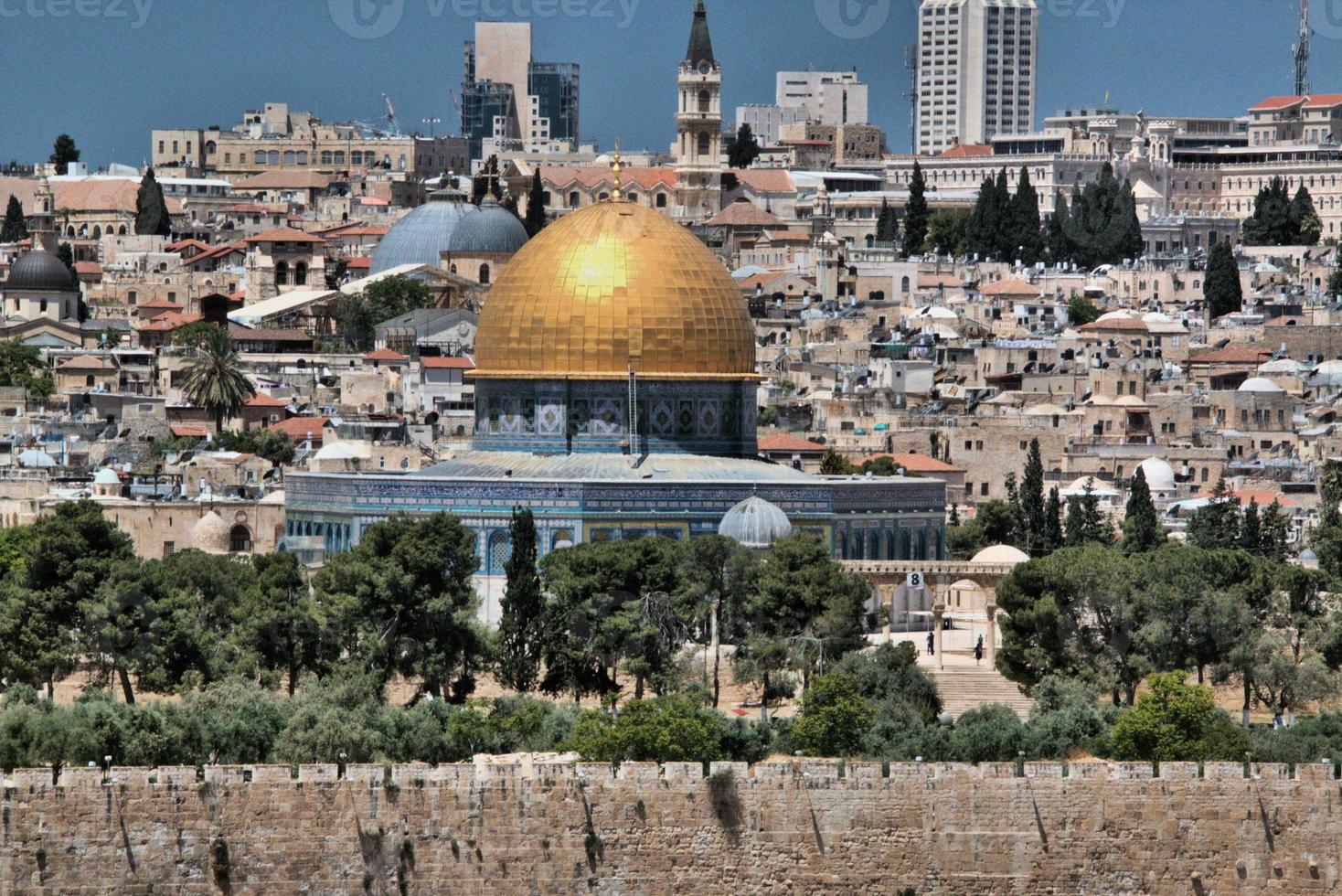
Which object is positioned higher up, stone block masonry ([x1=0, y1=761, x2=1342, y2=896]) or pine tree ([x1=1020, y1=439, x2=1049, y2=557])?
pine tree ([x1=1020, y1=439, x2=1049, y2=557])

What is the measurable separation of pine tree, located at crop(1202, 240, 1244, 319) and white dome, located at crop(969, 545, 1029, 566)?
43715 millimetres

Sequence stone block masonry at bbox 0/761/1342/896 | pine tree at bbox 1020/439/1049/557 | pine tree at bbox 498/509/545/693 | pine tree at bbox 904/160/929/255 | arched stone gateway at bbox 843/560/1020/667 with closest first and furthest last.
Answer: stone block masonry at bbox 0/761/1342/896 → pine tree at bbox 498/509/545/693 → arched stone gateway at bbox 843/560/1020/667 → pine tree at bbox 1020/439/1049/557 → pine tree at bbox 904/160/929/255

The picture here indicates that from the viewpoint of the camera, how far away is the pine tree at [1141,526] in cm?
5522

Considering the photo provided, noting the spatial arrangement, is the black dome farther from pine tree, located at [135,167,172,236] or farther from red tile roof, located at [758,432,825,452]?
red tile roof, located at [758,432,825,452]

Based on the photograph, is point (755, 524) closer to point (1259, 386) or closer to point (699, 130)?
point (1259, 386)

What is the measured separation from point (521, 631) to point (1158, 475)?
1079 inches

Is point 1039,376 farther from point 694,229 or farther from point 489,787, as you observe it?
point 489,787

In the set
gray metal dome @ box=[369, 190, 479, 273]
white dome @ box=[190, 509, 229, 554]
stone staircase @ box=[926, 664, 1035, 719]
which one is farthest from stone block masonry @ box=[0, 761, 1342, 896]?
gray metal dome @ box=[369, 190, 479, 273]

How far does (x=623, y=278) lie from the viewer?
55.3m

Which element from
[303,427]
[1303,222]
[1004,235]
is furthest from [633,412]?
[1303,222]

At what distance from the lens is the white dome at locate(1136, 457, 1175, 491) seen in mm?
69688

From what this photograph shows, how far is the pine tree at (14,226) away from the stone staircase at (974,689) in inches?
2559

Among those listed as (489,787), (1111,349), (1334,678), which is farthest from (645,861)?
(1111,349)

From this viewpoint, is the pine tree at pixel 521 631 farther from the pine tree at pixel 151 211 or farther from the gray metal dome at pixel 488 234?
the pine tree at pixel 151 211
